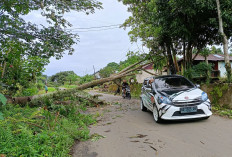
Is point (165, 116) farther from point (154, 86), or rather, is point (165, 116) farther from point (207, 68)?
point (207, 68)

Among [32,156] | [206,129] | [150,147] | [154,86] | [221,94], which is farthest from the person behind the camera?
[221,94]

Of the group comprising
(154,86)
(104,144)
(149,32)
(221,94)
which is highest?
(149,32)

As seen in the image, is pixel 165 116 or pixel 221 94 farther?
pixel 221 94

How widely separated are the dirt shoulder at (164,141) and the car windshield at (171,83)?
53.0 inches

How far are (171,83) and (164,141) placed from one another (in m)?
2.96

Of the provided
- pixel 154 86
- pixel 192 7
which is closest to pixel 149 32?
pixel 192 7

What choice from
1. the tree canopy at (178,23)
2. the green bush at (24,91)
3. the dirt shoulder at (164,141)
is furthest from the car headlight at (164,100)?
the green bush at (24,91)

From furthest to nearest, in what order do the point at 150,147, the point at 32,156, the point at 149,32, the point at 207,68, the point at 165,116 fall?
the point at 207,68 < the point at 149,32 < the point at 165,116 < the point at 150,147 < the point at 32,156

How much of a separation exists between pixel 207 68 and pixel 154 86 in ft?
26.8

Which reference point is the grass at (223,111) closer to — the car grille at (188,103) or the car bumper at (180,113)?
the car bumper at (180,113)

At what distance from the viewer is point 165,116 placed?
5.12 m

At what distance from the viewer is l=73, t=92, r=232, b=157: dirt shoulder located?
338 centimetres

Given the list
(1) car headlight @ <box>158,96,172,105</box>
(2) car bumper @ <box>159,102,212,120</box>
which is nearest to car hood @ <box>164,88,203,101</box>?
(1) car headlight @ <box>158,96,172,105</box>

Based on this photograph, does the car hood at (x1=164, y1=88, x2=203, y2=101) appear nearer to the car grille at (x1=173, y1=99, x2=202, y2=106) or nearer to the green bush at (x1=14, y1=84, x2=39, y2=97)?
the car grille at (x1=173, y1=99, x2=202, y2=106)
